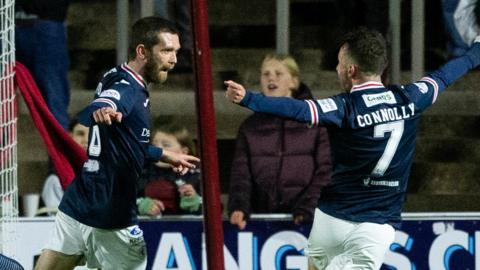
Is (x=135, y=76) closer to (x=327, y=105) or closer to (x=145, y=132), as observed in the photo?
(x=145, y=132)

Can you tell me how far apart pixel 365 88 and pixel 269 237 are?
1606mm

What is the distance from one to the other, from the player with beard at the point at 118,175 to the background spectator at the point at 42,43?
232 centimetres

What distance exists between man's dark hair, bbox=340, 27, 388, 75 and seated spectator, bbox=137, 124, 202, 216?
179cm

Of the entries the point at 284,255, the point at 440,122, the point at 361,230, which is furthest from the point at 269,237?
the point at 440,122

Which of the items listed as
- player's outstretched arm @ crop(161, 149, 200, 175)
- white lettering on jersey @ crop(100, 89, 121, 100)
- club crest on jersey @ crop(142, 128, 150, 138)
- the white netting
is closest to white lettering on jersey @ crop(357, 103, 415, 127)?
player's outstretched arm @ crop(161, 149, 200, 175)

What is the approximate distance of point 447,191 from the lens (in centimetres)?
1004

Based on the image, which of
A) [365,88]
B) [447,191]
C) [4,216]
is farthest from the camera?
[447,191]

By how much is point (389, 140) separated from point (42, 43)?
10.8 ft

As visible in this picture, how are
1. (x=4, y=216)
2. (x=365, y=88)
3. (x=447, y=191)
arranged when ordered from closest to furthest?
(x=365, y=88) → (x=4, y=216) → (x=447, y=191)

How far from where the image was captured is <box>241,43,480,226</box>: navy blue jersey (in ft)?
23.6

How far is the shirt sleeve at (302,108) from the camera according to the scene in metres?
6.88

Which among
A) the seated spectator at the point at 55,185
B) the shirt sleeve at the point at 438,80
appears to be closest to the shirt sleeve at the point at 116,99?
the shirt sleeve at the point at 438,80

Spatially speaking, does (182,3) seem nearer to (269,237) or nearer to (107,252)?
(269,237)

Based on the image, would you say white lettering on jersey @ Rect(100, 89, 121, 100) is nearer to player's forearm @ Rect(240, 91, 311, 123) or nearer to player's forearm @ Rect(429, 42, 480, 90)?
player's forearm @ Rect(240, 91, 311, 123)
